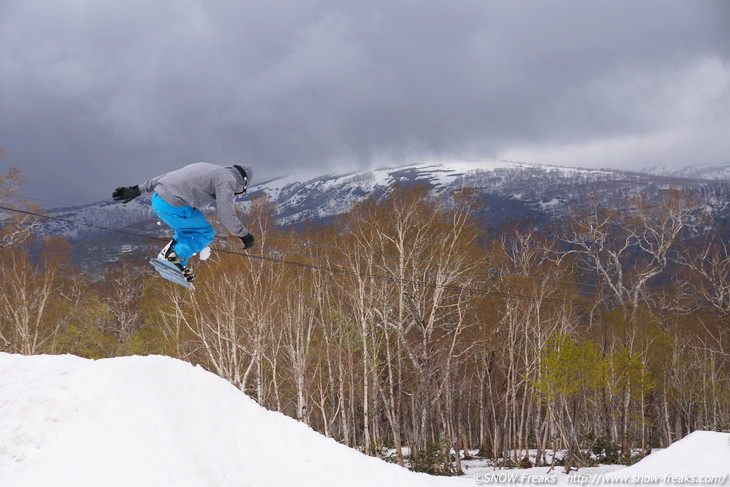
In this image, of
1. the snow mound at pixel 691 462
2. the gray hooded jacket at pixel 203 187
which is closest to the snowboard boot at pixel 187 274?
the gray hooded jacket at pixel 203 187

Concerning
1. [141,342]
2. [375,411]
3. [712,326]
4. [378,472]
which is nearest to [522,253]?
[375,411]

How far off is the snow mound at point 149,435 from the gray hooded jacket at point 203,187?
8.72 feet

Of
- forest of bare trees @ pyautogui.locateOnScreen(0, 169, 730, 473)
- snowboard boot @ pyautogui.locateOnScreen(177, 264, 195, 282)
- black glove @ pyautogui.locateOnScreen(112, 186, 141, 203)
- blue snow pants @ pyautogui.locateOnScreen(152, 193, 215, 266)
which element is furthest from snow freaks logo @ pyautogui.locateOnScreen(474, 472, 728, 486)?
forest of bare trees @ pyautogui.locateOnScreen(0, 169, 730, 473)

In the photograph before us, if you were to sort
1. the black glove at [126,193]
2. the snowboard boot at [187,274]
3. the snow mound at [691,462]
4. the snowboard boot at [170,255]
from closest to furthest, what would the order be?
1. the black glove at [126,193]
2. the snowboard boot at [170,255]
3. the snowboard boot at [187,274]
4. the snow mound at [691,462]

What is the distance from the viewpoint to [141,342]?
80.6 feet

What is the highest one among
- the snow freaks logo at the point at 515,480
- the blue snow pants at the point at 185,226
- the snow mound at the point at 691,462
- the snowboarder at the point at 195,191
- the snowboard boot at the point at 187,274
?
the snowboarder at the point at 195,191

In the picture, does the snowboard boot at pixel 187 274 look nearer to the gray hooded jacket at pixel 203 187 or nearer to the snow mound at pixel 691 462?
the gray hooded jacket at pixel 203 187

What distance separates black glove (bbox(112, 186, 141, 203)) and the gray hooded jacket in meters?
0.39

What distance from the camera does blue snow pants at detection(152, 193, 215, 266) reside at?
225 inches

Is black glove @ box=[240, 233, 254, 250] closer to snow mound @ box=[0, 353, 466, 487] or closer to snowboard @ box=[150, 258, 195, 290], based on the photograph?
snowboard @ box=[150, 258, 195, 290]

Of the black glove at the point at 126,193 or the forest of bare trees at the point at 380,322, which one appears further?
the forest of bare trees at the point at 380,322

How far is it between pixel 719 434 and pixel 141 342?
2303 centimetres

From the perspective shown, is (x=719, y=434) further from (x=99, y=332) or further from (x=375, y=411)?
(x=99, y=332)

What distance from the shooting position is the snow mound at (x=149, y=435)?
5.39m
